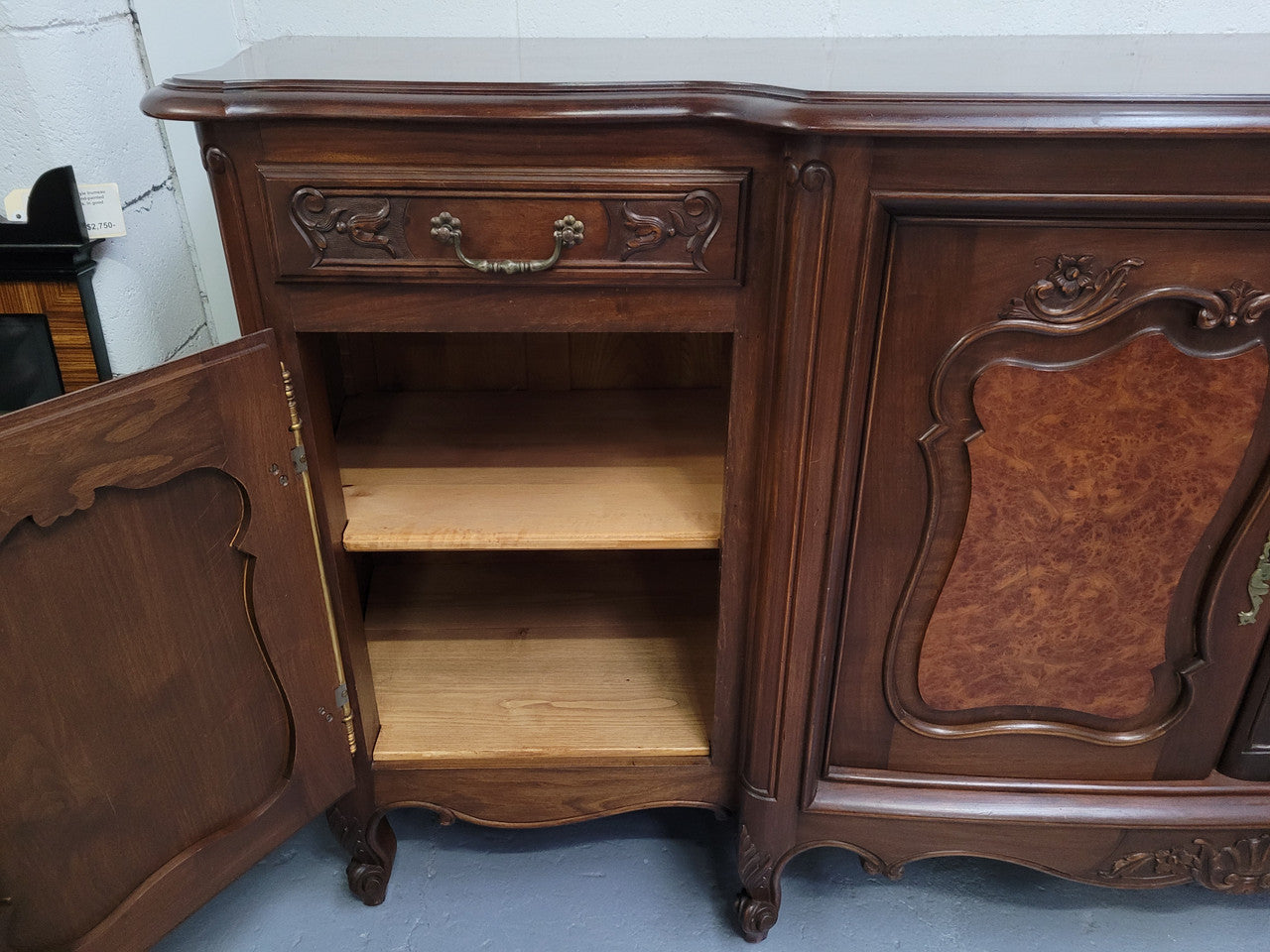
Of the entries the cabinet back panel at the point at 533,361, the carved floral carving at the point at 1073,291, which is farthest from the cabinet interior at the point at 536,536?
the carved floral carving at the point at 1073,291

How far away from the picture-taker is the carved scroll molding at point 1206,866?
3.15 feet

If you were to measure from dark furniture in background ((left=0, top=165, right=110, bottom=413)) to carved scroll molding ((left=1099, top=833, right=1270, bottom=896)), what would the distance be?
4.16 feet

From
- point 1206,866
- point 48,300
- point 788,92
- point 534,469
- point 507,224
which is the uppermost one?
point 788,92

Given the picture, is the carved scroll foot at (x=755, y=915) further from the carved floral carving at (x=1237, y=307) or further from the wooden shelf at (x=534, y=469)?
the carved floral carving at (x=1237, y=307)

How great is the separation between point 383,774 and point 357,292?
1.82ft

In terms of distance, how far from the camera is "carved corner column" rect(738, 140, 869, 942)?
0.67 metres

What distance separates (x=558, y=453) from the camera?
3.49ft

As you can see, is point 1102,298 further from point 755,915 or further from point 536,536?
point 755,915

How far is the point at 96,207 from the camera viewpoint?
3.17 feet

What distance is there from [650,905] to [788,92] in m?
0.93

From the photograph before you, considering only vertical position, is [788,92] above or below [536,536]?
above

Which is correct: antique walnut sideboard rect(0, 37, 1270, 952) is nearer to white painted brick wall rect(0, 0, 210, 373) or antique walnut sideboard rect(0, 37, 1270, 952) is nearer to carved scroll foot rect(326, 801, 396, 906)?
carved scroll foot rect(326, 801, 396, 906)

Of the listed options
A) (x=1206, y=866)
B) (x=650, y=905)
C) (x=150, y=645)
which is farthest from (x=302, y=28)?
(x=1206, y=866)

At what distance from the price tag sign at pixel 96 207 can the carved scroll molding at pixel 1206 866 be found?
51.6 inches
